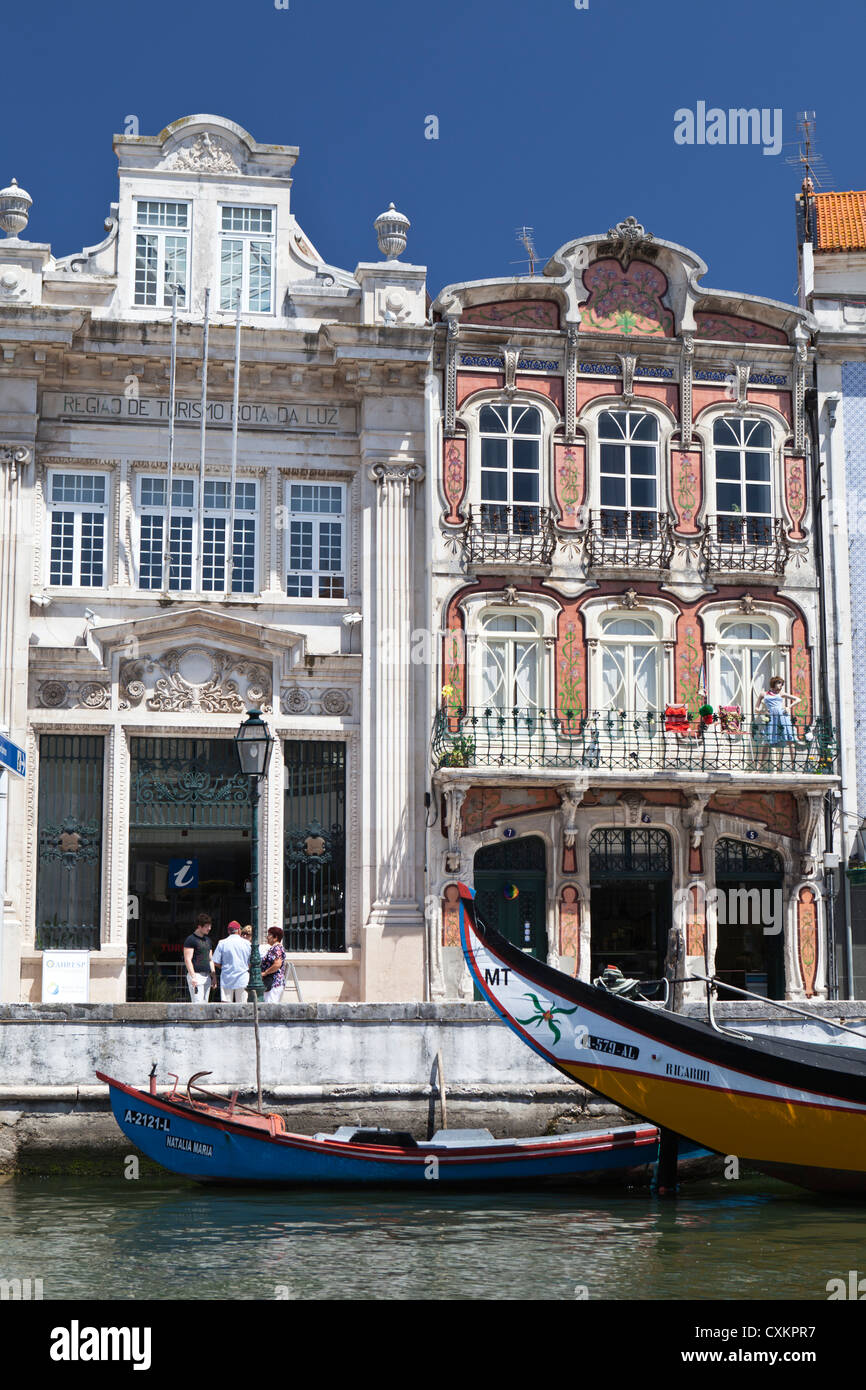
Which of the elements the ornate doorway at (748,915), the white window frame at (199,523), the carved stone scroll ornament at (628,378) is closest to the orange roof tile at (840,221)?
the carved stone scroll ornament at (628,378)

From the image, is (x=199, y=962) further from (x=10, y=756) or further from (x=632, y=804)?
(x=632, y=804)

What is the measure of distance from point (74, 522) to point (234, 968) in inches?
358

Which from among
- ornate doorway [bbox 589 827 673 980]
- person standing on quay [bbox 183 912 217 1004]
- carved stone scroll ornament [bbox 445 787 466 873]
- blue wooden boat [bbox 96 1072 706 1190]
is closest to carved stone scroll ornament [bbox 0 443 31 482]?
person standing on quay [bbox 183 912 217 1004]

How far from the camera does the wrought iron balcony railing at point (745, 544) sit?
99.6 feet

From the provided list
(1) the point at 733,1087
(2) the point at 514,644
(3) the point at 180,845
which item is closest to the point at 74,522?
(3) the point at 180,845

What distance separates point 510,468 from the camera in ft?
98.9

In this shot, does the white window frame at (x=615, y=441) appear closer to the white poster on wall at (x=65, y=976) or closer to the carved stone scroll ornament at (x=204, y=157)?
the carved stone scroll ornament at (x=204, y=157)

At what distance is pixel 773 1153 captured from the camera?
1858 centimetres

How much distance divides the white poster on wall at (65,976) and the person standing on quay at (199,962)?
180 cm

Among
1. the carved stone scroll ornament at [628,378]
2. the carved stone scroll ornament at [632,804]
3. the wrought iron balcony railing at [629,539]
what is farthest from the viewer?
the carved stone scroll ornament at [628,378]

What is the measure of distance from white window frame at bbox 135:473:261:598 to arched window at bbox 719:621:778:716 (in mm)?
8667
